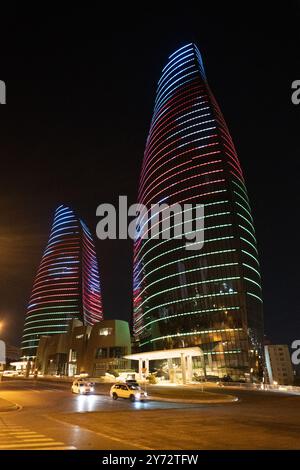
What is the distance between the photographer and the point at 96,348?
422 ft

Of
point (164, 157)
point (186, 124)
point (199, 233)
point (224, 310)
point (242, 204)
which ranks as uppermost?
point (186, 124)

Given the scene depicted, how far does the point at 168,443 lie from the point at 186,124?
137944 millimetres

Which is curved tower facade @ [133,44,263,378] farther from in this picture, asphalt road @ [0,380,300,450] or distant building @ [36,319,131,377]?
asphalt road @ [0,380,300,450]

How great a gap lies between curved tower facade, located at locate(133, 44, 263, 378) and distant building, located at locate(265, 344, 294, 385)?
176 feet

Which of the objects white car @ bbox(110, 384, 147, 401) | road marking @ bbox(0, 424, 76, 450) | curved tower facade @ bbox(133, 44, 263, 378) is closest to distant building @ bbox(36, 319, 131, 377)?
curved tower facade @ bbox(133, 44, 263, 378)

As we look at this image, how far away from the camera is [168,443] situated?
1252 centimetres

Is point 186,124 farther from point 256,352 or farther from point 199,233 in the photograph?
point 256,352

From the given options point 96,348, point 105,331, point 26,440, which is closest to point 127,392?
point 26,440

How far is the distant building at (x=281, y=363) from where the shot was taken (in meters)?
160

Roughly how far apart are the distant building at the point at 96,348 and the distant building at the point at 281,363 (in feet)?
218
